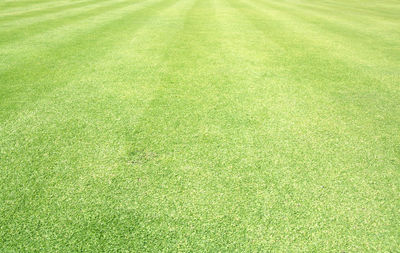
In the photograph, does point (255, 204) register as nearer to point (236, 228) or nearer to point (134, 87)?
point (236, 228)

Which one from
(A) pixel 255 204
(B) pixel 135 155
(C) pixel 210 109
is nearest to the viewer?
(A) pixel 255 204

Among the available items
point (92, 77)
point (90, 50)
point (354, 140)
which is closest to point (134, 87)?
point (92, 77)

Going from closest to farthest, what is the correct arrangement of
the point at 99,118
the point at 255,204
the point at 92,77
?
the point at 255,204 → the point at 99,118 → the point at 92,77

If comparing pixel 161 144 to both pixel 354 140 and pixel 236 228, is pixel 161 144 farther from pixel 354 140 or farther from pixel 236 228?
pixel 354 140

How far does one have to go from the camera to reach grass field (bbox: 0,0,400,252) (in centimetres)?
176

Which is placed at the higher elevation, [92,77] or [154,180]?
[92,77]

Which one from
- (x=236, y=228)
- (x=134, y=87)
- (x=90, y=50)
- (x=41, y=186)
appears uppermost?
(x=90, y=50)

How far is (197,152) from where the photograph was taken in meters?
2.54

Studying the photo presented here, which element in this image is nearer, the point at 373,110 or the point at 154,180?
the point at 154,180

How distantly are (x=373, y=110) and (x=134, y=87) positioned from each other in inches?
137

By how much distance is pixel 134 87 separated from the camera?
3.92m

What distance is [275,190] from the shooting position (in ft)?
6.91

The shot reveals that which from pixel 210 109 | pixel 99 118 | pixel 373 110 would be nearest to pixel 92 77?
pixel 99 118

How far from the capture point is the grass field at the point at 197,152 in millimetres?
1760
